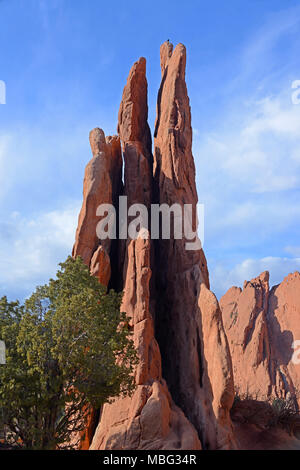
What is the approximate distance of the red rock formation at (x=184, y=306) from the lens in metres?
15.0

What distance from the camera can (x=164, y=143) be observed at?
72.0 feet

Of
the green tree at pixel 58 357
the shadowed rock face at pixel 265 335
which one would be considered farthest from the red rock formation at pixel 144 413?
the shadowed rock face at pixel 265 335

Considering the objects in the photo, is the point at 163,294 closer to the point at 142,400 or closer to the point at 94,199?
the point at 94,199

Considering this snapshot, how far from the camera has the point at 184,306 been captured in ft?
60.0

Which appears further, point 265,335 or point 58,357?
point 265,335

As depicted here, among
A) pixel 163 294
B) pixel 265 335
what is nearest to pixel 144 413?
pixel 163 294

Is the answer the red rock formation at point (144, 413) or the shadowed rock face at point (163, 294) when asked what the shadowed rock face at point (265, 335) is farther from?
the red rock formation at point (144, 413)

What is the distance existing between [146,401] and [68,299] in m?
4.49

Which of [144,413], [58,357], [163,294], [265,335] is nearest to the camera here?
[58,357]

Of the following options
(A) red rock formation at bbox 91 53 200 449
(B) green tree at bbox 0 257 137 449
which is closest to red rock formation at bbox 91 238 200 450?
(A) red rock formation at bbox 91 53 200 449

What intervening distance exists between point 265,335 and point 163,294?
1927 centimetres

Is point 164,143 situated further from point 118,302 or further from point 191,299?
point 118,302

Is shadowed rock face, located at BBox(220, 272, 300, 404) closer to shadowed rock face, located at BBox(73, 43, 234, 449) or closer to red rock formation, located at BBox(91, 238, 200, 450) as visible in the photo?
shadowed rock face, located at BBox(73, 43, 234, 449)
